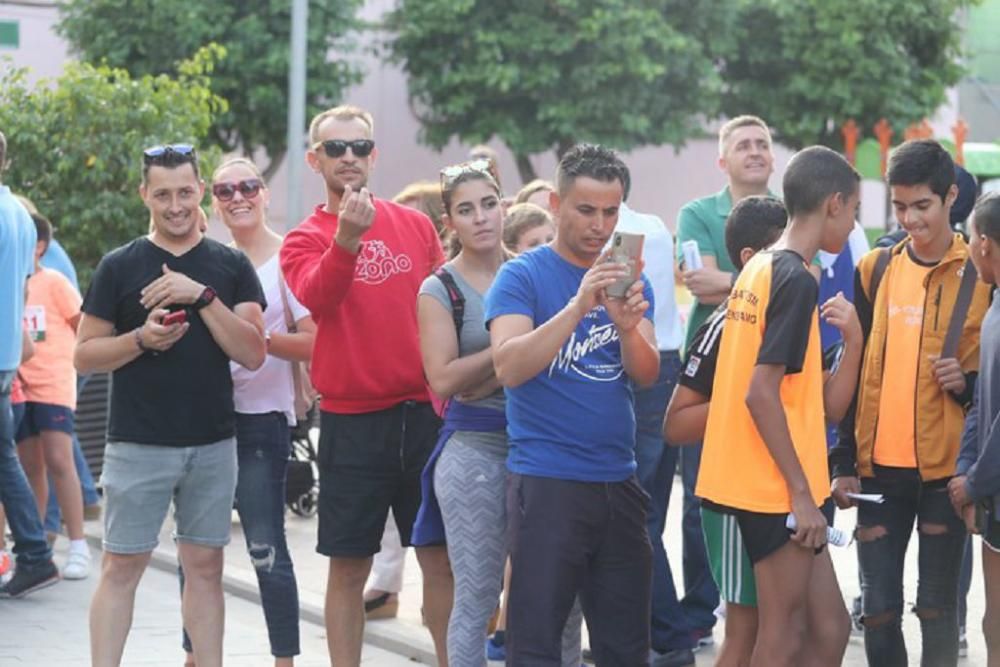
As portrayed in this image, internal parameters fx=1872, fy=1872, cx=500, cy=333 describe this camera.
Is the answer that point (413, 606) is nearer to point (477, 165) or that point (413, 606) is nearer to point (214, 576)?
point (214, 576)

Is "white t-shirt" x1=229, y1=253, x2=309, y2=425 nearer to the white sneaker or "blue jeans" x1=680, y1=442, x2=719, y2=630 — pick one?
"blue jeans" x1=680, y1=442, x2=719, y2=630

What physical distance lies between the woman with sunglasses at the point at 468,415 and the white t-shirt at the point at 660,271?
127cm

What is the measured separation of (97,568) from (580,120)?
89.8 feet

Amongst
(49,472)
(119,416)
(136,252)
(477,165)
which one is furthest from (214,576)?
(49,472)

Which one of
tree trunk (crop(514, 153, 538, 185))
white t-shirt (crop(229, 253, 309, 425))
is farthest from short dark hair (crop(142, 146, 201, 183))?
tree trunk (crop(514, 153, 538, 185))

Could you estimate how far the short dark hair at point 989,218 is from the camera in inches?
227

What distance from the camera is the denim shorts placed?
6559mm

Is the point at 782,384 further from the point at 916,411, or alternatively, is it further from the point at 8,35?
the point at 8,35

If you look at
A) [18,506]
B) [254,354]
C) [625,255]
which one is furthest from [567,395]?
[18,506]

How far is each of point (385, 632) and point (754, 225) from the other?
319 centimetres

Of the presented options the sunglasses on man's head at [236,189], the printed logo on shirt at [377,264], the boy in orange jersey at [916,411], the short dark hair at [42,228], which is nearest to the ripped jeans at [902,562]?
the boy in orange jersey at [916,411]

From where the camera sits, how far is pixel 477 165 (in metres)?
6.73

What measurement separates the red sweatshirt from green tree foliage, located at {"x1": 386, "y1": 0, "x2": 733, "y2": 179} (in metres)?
28.8

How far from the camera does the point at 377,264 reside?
6828 millimetres
